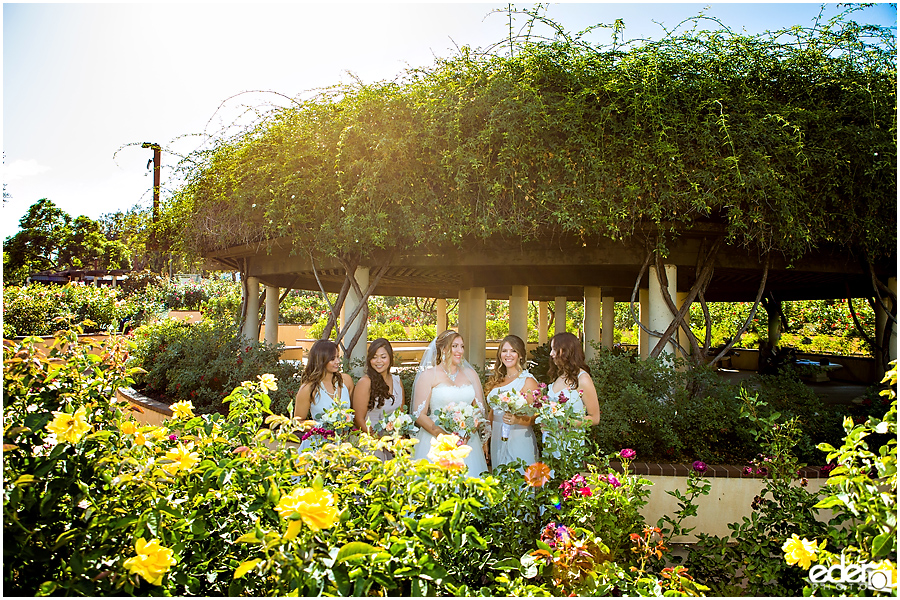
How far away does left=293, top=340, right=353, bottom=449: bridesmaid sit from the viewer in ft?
13.5

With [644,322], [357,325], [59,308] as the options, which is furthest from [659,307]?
[59,308]

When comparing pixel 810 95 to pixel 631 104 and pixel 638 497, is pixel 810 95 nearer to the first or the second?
pixel 631 104

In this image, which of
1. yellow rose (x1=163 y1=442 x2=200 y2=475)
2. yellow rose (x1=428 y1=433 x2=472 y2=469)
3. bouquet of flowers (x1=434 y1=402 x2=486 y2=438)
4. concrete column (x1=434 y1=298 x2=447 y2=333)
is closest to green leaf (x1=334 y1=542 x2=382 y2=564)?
yellow rose (x1=428 y1=433 x2=472 y2=469)

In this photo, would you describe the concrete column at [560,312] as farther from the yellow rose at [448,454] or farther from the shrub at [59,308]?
the yellow rose at [448,454]

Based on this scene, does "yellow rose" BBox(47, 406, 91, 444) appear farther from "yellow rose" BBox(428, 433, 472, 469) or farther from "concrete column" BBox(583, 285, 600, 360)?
"concrete column" BBox(583, 285, 600, 360)

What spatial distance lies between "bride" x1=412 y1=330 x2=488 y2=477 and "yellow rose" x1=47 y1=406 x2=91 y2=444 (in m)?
2.90

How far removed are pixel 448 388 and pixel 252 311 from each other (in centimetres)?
615

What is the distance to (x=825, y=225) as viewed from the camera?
567 centimetres

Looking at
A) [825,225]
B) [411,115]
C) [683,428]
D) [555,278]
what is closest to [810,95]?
[825,225]

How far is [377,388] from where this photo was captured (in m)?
4.55

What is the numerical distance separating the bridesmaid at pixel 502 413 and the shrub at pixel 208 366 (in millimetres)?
2442

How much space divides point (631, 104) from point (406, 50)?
229 centimetres

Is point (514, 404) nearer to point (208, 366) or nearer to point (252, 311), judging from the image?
point (208, 366)

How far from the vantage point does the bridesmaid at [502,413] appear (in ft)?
→ 14.7
